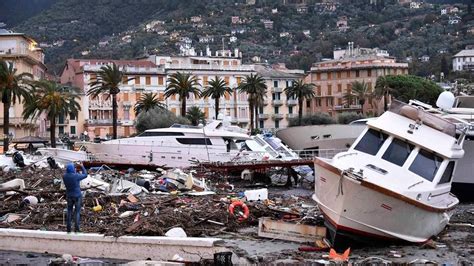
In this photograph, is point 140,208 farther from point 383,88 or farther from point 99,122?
point 383,88

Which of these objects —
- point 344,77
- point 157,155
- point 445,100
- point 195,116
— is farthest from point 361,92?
point 445,100

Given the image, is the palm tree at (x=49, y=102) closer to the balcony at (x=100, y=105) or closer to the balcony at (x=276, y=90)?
the balcony at (x=100, y=105)

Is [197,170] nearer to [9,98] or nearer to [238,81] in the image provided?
[9,98]

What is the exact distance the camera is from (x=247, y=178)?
142 ft

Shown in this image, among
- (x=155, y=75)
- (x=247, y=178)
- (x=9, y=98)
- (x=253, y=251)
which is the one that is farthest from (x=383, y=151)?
(x=155, y=75)

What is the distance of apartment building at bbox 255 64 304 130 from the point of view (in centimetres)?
10749

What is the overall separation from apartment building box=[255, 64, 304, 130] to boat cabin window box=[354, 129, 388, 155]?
83614mm

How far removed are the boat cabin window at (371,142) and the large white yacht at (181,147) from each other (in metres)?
23.0

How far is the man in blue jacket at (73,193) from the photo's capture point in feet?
70.7

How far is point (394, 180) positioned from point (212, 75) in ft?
265

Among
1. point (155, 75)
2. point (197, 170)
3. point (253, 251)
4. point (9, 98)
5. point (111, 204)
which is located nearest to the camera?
point (253, 251)

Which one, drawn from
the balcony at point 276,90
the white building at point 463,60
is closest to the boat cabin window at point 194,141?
the balcony at point 276,90

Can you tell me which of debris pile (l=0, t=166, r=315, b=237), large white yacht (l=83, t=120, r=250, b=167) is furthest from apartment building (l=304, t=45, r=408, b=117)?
debris pile (l=0, t=166, r=315, b=237)

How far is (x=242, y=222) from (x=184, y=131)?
76.7 feet
